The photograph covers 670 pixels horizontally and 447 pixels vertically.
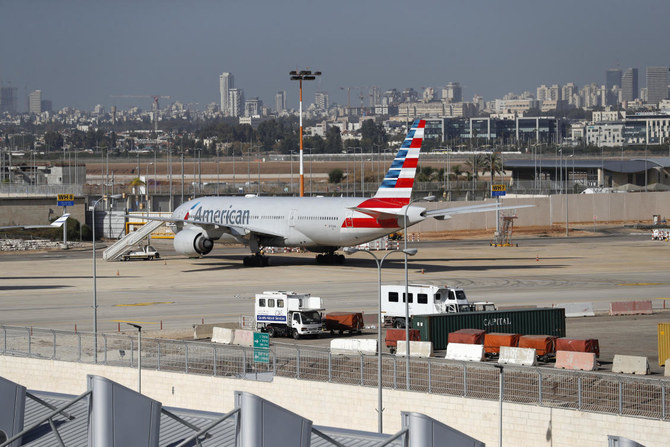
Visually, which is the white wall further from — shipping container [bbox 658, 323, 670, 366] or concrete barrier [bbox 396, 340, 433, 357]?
shipping container [bbox 658, 323, 670, 366]

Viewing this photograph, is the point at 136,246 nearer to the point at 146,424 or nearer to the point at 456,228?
the point at 456,228

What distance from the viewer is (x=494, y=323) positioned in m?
48.3

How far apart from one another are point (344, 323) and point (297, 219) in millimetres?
32000

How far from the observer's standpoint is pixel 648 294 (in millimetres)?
65000

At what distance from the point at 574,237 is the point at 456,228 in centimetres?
1576

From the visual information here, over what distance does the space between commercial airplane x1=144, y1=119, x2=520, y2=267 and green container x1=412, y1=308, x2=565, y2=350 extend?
2366cm

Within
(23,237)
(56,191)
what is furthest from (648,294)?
(56,191)

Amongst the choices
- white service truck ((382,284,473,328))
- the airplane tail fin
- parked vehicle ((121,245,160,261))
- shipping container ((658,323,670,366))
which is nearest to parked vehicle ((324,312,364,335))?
white service truck ((382,284,473,328))

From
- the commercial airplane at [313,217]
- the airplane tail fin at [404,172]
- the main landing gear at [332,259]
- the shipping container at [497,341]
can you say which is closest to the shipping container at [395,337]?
the shipping container at [497,341]

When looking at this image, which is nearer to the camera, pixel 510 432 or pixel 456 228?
pixel 510 432

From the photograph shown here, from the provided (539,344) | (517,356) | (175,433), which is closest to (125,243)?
(539,344)

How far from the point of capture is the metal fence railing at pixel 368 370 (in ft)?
104

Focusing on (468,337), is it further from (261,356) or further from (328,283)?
(328,283)

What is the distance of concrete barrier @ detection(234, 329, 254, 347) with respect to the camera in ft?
152
